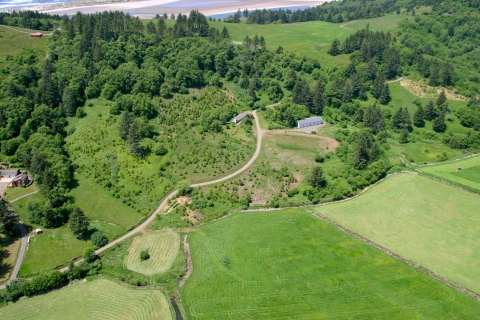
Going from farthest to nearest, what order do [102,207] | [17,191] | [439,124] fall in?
[439,124]
[17,191]
[102,207]

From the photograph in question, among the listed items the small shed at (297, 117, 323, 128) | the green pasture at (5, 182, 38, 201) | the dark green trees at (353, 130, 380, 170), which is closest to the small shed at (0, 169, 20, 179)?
the green pasture at (5, 182, 38, 201)

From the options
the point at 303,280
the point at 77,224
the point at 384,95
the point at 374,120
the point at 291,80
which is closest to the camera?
the point at 303,280

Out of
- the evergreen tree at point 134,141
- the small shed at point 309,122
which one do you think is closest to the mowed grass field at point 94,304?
the evergreen tree at point 134,141

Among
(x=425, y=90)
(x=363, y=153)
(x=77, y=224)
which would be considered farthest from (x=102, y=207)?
(x=425, y=90)

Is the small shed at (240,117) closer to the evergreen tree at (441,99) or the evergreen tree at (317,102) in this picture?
the evergreen tree at (317,102)

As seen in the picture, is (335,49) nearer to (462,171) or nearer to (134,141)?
(462,171)

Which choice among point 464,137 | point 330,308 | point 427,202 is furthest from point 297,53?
point 330,308

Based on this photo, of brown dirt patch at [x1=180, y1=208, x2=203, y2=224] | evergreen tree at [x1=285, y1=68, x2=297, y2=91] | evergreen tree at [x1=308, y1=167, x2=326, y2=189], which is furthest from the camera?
evergreen tree at [x1=285, y1=68, x2=297, y2=91]

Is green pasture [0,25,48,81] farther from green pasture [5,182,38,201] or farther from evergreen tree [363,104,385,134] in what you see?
evergreen tree [363,104,385,134]

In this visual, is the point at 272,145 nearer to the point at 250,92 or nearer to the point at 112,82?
the point at 250,92
